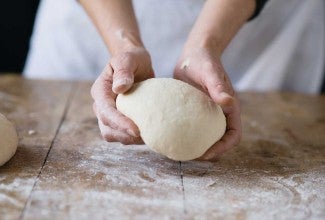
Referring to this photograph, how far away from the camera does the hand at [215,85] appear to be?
3.77 feet

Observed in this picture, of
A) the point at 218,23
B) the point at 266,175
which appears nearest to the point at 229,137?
the point at 266,175

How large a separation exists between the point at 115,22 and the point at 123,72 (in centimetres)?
34

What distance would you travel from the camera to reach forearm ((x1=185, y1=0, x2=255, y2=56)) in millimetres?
1398

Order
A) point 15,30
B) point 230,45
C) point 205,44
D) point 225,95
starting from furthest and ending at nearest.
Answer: point 15,30, point 230,45, point 205,44, point 225,95

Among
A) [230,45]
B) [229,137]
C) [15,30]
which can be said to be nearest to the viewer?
[229,137]

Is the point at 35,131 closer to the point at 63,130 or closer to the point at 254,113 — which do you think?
the point at 63,130

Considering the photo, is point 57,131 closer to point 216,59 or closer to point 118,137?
point 118,137

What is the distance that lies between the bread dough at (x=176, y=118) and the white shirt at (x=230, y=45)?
0.72 m

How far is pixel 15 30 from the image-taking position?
2725 millimetres

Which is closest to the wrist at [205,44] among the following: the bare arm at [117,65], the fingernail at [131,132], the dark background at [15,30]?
the bare arm at [117,65]

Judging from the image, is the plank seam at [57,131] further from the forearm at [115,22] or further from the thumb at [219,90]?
the thumb at [219,90]

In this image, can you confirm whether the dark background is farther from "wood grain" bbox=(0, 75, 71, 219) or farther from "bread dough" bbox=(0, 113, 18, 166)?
"bread dough" bbox=(0, 113, 18, 166)

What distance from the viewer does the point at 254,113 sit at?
167 cm

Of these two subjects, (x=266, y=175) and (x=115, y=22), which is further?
(x=115, y=22)
